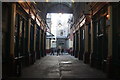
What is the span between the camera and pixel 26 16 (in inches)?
653

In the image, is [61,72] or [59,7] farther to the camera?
[59,7]

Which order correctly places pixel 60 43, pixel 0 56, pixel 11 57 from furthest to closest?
pixel 60 43
pixel 11 57
pixel 0 56

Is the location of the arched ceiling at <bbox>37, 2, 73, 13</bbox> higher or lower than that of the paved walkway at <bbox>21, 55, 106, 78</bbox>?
higher

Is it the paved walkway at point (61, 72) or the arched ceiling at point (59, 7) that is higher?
the arched ceiling at point (59, 7)

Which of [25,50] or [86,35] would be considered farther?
[86,35]

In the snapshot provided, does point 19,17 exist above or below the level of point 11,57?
above

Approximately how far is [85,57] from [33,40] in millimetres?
5144

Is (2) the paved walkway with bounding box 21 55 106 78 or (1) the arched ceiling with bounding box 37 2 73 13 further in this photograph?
(1) the arched ceiling with bounding box 37 2 73 13

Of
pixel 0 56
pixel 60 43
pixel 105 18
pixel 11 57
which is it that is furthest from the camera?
pixel 60 43

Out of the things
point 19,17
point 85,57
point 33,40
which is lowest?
point 85,57

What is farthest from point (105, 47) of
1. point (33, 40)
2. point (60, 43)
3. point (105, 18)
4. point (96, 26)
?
point (60, 43)

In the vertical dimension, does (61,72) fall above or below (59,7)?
below

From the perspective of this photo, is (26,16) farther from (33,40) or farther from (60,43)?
(60,43)

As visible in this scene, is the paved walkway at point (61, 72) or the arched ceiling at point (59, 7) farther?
the arched ceiling at point (59, 7)
